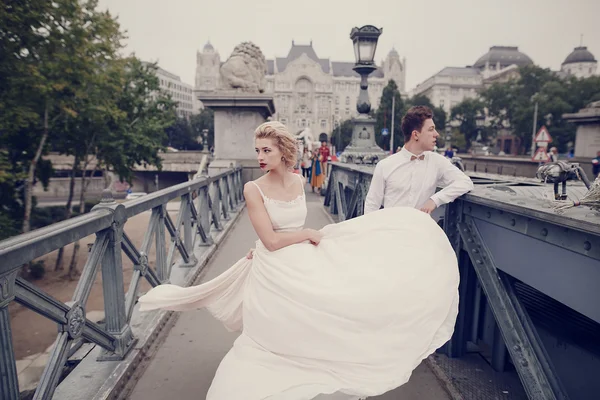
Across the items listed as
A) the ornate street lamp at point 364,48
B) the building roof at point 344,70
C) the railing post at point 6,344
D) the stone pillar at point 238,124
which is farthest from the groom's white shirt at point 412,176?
the building roof at point 344,70

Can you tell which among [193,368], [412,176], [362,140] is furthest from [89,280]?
[362,140]

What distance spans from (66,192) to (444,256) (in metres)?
56.8

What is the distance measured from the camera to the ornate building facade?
4643 inches

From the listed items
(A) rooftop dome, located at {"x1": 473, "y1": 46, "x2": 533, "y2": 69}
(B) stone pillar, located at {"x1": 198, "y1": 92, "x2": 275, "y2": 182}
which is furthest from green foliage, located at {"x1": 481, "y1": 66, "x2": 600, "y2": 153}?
(A) rooftop dome, located at {"x1": 473, "y1": 46, "x2": 533, "y2": 69}

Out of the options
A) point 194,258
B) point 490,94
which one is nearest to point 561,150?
point 490,94

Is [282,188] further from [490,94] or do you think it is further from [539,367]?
[490,94]

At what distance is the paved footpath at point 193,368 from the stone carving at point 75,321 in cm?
66

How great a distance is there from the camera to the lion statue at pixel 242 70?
11719mm

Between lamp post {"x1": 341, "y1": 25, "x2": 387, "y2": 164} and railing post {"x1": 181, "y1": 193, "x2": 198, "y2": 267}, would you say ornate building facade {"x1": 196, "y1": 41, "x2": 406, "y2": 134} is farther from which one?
railing post {"x1": 181, "y1": 193, "x2": 198, "y2": 267}

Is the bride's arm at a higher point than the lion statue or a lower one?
lower

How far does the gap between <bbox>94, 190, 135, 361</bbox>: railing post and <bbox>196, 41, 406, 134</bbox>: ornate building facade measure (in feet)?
360

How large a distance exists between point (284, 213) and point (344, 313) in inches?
28.6

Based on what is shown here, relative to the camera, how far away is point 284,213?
2.63 meters

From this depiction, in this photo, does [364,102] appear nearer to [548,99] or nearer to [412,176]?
[412,176]
